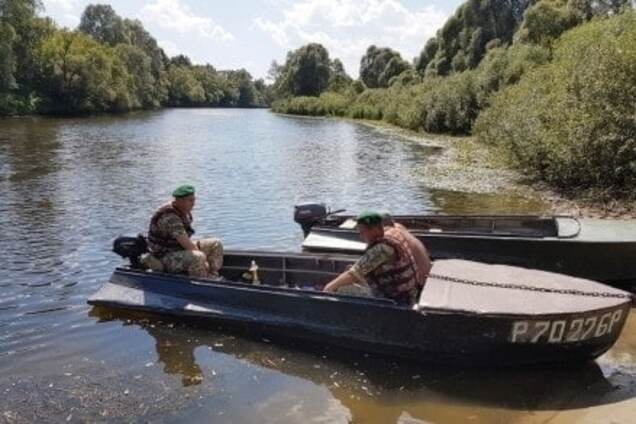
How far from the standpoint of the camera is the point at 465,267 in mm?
8500

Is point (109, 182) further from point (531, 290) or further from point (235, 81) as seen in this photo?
point (235, 81)

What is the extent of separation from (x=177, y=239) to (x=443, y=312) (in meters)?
4.11

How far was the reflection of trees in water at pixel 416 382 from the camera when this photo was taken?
22.7 ft

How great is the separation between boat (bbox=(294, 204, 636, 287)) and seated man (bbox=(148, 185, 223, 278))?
2.81 m

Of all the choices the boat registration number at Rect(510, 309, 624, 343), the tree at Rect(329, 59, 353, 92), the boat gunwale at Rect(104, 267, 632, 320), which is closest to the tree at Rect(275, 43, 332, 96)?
the tree at Rect(329, 59, 353, 92)

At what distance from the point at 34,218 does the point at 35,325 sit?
7901 millimetres

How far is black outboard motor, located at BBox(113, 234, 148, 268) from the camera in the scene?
10445mm

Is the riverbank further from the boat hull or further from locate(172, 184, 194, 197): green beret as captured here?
locate(172, 184, 194, 197): green beret

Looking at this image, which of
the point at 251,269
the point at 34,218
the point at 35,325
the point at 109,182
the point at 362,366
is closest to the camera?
the point at 362,366

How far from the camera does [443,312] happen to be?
291 inches

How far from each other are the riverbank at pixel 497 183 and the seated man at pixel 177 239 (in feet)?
30.8

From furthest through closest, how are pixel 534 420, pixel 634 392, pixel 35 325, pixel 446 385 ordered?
pixel 35 325
pixel 446 385
pixel 634 392
pixel 534 420

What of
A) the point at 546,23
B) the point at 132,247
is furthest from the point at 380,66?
the point at 132,247

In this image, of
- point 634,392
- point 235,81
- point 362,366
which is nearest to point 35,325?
point 362,366
